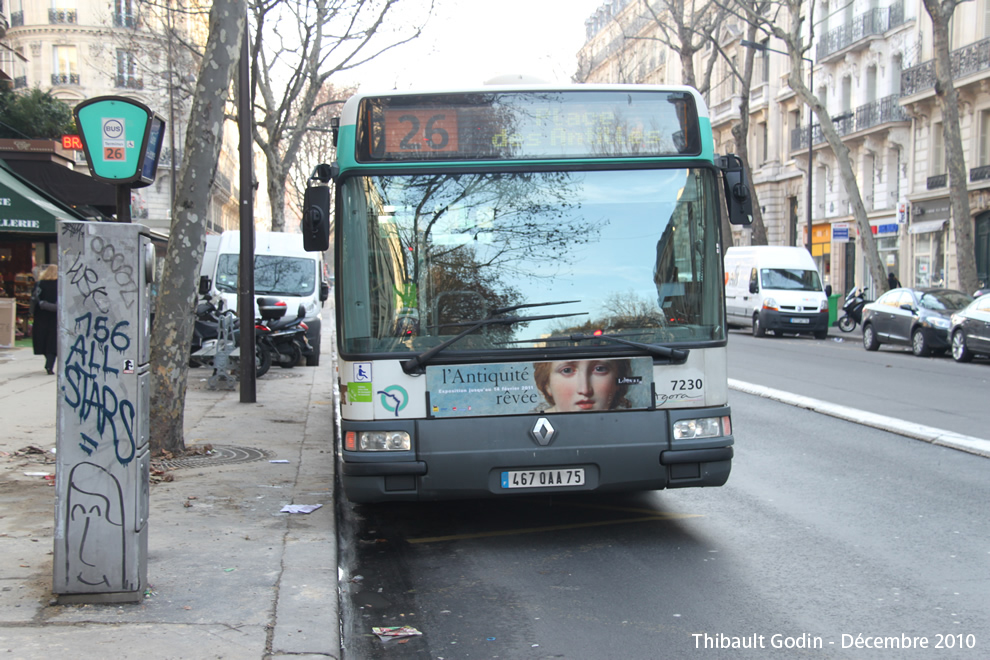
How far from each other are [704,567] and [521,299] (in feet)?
5.90

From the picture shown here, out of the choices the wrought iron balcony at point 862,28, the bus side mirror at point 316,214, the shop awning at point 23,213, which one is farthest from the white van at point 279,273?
the wrought iron balcony at point 862,28

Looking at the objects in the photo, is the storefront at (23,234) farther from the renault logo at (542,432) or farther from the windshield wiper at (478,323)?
the renault logo at (542,432)

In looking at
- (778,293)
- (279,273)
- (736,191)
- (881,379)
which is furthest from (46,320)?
(778,293)

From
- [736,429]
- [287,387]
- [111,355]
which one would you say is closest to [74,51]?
[287,387]

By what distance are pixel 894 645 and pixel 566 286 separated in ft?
8.58

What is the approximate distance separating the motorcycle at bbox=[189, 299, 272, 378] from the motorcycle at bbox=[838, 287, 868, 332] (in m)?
19.5

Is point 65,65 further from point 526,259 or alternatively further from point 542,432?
point 542,432

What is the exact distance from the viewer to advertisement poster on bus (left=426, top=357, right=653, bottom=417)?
581 centimetres

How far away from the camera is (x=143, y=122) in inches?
248

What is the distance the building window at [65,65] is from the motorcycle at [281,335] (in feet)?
122

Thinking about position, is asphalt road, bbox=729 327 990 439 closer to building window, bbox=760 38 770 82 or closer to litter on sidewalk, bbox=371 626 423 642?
litter on sidewalk, bbox=371 626 423 642

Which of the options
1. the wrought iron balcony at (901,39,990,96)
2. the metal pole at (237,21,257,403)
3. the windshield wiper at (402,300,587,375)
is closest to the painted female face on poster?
the windshield wiper at (402,300,587,375)

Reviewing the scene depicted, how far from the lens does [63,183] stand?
2498 centimetres

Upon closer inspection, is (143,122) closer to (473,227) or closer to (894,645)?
(473,227)
